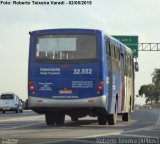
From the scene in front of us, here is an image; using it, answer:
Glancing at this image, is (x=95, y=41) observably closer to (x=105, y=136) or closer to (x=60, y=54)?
(x=60, y=54)

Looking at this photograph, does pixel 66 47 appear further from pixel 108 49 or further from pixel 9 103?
pixel 9 103

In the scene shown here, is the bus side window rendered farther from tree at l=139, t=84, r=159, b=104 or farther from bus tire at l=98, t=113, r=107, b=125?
tree at l=139, t=84, r=159, b=104

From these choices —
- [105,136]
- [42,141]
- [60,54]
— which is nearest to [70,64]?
[60,54]

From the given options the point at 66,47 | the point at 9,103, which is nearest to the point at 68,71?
the point at 66,47

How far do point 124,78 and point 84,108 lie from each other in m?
6.15

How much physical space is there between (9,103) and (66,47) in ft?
108

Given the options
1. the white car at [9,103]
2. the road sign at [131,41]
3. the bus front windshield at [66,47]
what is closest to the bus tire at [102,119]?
the bus front windshield at [66,47]

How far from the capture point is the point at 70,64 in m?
24.4

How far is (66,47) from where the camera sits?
24.5 m

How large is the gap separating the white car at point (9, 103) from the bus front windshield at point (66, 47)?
105 ft

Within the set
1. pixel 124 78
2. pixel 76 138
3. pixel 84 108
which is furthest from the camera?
pixel 124 78

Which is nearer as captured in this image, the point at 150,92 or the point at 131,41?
the point at 131,41

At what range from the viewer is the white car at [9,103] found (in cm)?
5650

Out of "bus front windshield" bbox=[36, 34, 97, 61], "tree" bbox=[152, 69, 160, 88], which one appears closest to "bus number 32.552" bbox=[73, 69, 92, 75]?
"bus front windshield" bbox=[36, 34, 97, 61]
